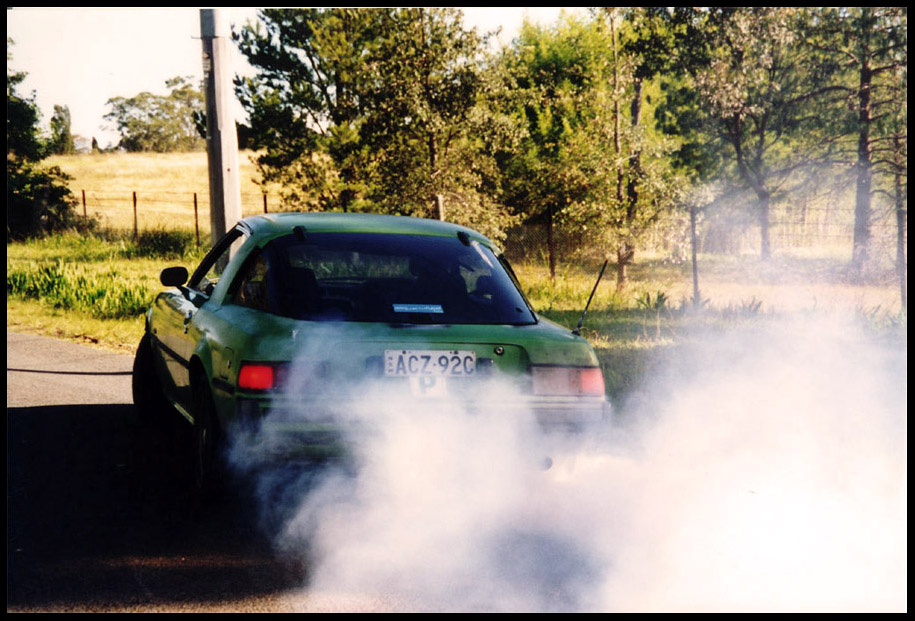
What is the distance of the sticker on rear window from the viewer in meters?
4.88

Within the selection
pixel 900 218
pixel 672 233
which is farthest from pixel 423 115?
pixel 900 218

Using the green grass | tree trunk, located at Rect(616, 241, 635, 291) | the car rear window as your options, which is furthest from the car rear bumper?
tree trunk, located at Rect(616, 241, 635, 291)

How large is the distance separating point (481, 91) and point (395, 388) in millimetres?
14904

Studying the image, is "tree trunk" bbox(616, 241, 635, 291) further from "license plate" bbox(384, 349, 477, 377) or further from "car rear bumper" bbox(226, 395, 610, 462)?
"car rear bumper" bbox(226, 395, 610, 462)

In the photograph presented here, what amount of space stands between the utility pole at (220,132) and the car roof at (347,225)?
486 centimetres

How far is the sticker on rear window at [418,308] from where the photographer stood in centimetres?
488

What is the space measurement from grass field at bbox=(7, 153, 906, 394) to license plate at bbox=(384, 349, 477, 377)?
407 centimetres

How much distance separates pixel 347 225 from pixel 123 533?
1.99 m

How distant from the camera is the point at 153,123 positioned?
8119cm

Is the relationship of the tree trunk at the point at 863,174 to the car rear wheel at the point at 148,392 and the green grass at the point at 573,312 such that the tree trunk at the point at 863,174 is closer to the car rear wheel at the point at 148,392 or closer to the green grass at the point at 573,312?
the green grass at the point at 573,312

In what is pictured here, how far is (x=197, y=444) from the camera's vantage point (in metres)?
5.20

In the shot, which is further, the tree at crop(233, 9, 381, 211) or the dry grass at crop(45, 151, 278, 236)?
the dry grass at crop(45, 151, 278, 236)
